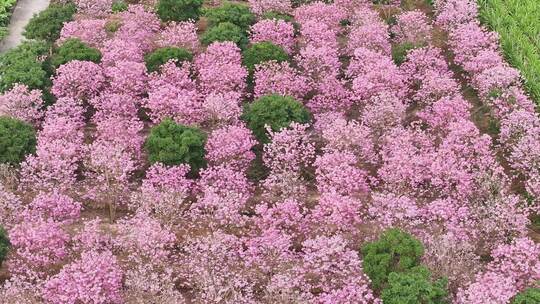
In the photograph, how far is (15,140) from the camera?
21047 mm

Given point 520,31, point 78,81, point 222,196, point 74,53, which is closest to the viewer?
point 222,196

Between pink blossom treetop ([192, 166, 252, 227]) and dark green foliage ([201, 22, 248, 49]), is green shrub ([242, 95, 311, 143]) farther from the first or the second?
dark green foliage ([201, 22, 248, 49])

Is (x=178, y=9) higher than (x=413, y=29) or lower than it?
lower

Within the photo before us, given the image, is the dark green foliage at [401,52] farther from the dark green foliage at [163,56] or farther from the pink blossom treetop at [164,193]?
the pink blossom treetop at [164,193]

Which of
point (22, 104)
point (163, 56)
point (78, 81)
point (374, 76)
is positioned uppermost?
point (374, 76)

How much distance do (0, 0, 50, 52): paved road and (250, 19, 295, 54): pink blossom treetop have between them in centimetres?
1017

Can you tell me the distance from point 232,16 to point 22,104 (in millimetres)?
9242

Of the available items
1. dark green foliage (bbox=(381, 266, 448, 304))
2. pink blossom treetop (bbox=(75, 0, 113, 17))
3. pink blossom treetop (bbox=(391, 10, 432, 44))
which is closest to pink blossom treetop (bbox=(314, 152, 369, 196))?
dark green foliage (bbox=(381, 266, 448, 304))

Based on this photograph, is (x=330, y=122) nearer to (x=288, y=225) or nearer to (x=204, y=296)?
(x=288, y=225)

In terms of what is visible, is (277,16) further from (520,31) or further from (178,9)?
(520,31)

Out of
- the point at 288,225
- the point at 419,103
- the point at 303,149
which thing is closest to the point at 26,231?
the point at 288,225

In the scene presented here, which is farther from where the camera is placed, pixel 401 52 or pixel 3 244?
pixel 401 52

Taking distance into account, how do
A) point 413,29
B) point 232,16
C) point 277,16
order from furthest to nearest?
1. point 277,16
2. point 232,16
3. point 413,29

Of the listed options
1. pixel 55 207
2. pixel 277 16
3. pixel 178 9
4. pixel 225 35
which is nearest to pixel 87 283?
pixel 55 207
